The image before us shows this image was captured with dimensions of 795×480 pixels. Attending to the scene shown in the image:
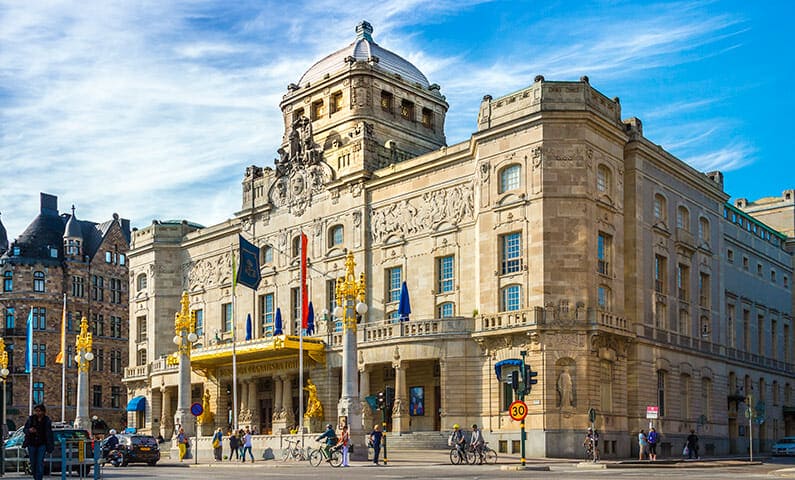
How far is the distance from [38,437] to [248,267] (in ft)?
108

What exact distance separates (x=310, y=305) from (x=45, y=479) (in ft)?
124

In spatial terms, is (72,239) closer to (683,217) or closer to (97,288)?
(97,288)

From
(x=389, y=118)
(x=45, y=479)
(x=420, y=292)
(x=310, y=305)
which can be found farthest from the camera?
(x=389, y=118)

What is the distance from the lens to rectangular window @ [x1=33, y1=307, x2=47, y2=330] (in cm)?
9362

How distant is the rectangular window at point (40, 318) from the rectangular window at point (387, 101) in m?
42.5

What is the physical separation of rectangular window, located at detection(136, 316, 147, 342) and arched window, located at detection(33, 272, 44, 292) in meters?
15.9

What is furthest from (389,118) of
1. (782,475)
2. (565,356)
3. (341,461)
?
(782,475)

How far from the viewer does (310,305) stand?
66.7 m

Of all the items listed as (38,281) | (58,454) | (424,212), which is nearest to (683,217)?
(424,212)

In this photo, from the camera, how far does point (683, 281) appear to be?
62000mm

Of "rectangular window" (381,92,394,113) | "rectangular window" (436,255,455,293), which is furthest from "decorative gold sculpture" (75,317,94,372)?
"rectangular window" (381,92,394,113)

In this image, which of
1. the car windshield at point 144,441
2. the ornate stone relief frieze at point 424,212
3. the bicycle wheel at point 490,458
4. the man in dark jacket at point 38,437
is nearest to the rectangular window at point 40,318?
the ornate stone relief frieze at point 424,212

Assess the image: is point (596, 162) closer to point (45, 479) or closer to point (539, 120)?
point (539, 120)

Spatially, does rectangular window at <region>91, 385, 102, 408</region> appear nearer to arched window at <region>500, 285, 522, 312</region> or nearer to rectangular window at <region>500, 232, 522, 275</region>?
arched window at <region>500, 285, 522, 312</region>
